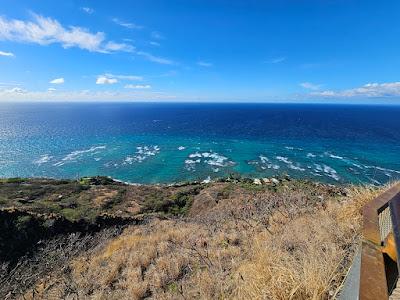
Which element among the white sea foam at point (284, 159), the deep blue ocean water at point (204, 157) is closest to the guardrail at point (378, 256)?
the deep blue ocean water at point (204, 157)

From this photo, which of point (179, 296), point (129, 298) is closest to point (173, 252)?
point (129, 298)

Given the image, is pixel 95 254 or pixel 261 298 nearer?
pixel 261 298

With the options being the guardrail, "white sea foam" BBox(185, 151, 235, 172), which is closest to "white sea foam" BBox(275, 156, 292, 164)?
"white sea foam" BBox(185, 151, 235, 172)

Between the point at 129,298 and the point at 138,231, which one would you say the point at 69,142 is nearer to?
the point at 138,231

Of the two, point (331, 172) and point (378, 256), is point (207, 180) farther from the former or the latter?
point (378, 256)

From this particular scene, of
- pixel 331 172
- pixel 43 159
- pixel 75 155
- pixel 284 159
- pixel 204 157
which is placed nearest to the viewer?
pixel 331 172

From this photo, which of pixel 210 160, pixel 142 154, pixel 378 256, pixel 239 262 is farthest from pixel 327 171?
pixel 378 256
